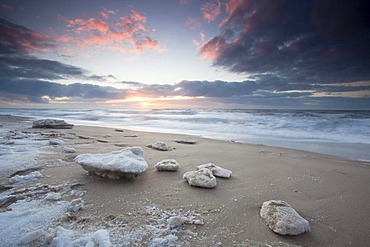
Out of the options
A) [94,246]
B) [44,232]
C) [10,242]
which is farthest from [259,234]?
[10,242]

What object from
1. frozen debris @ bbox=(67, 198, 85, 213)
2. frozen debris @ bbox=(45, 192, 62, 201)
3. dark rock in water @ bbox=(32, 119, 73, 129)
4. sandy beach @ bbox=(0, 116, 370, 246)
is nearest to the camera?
sandy beach @ bbox=(0, 116, 370, 246)

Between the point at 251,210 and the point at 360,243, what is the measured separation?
82 centimetres

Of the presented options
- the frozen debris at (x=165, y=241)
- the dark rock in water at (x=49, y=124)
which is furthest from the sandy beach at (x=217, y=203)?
the dark rock in water at (x=49, y=124)

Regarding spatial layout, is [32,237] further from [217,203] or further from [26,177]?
[217,203]

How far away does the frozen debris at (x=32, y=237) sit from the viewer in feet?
4.33

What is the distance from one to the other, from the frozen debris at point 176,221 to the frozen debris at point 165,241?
0.14 meters

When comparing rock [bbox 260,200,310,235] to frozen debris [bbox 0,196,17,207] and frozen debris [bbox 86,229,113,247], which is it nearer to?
frozen debris [bbox 86,229,113,247]

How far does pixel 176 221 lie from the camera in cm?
156

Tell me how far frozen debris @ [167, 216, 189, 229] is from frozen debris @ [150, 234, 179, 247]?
136 mm

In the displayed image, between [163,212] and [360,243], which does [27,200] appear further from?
[360,243]

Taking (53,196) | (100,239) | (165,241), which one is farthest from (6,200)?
(165,241)

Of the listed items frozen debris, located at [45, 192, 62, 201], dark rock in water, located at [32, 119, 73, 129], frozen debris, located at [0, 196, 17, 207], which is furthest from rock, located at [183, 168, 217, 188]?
dark rock in water, located at [32, 119, 73, 129]

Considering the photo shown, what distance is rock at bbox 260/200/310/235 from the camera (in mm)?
1486

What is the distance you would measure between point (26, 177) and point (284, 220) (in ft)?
9.65
